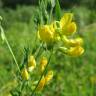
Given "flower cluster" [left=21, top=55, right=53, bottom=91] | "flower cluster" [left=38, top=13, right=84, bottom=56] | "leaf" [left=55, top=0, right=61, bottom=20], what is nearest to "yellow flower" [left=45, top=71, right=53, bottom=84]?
"flower cluster" [left=21, top=55, right=53, bottom=91]

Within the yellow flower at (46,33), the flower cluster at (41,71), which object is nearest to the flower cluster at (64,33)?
the yellow flower at (46,33)

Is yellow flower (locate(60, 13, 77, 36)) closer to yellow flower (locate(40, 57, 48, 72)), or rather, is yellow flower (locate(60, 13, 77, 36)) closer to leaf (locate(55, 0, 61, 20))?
leaf (locate(55, 0, 61, 20))

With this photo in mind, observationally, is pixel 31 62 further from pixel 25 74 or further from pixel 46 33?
pixel 46 33

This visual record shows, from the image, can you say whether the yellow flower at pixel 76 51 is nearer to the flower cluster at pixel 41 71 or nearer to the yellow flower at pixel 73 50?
the yellow flower at pixel 73 50

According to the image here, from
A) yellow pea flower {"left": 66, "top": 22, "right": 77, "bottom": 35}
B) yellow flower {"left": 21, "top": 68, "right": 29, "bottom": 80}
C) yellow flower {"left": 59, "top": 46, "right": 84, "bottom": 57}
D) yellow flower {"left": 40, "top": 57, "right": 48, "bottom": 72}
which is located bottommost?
yellow flower {"left": 21, "top": 68, "right": 29, "bottom": 80}

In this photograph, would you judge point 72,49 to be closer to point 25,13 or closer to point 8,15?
point 8,15

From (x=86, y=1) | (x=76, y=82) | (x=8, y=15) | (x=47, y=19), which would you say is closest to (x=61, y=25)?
(x=47, y=19)

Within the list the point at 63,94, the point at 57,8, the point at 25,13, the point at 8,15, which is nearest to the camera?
the point at 57,8

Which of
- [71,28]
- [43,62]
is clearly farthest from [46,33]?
[43,62]
